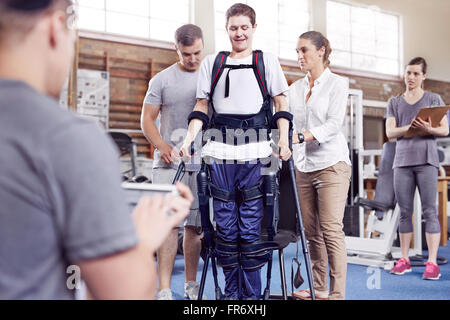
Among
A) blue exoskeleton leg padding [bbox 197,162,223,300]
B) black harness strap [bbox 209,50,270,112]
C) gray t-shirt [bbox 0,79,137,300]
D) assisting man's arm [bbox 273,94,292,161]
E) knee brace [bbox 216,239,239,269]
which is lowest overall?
knee brace [bbox 216,239,239,269]

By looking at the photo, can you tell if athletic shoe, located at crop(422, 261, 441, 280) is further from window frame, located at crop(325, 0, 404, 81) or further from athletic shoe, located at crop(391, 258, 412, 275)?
window frame, located at crop(325, 0, 404, 81)

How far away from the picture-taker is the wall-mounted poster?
284 inches

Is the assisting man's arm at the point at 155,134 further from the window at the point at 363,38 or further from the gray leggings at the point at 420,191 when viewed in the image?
the window at the point at 363,38

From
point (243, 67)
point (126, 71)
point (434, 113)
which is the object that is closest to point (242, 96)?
point (243, 67)

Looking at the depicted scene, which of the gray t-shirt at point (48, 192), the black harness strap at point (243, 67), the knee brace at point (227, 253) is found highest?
the black harness strap at point (243, 67)

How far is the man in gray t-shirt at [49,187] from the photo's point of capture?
1.61 feet

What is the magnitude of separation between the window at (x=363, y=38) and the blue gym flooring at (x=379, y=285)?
638 cm

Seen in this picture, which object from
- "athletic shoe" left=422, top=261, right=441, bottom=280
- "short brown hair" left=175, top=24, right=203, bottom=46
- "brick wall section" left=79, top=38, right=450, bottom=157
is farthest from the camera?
"brick wall section" left=79, top=38, right=450, bottom=157

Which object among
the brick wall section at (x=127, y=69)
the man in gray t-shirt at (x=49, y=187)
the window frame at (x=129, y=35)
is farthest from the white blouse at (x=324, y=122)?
the window frame at (x=129, y=35)

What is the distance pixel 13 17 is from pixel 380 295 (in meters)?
2.84

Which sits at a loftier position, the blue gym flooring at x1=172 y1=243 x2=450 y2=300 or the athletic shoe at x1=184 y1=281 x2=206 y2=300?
the athletic shoe at x1=184 y1=281 x2=206 y2=300

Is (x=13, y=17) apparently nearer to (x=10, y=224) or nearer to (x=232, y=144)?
(x=10, y=224)

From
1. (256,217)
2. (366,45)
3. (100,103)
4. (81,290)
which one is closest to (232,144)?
(256,217)

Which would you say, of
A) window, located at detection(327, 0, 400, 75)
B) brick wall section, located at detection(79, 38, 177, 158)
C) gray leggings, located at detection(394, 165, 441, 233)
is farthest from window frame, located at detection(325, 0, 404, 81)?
gray leggings, located at detection(394, 165, 441, 233)
